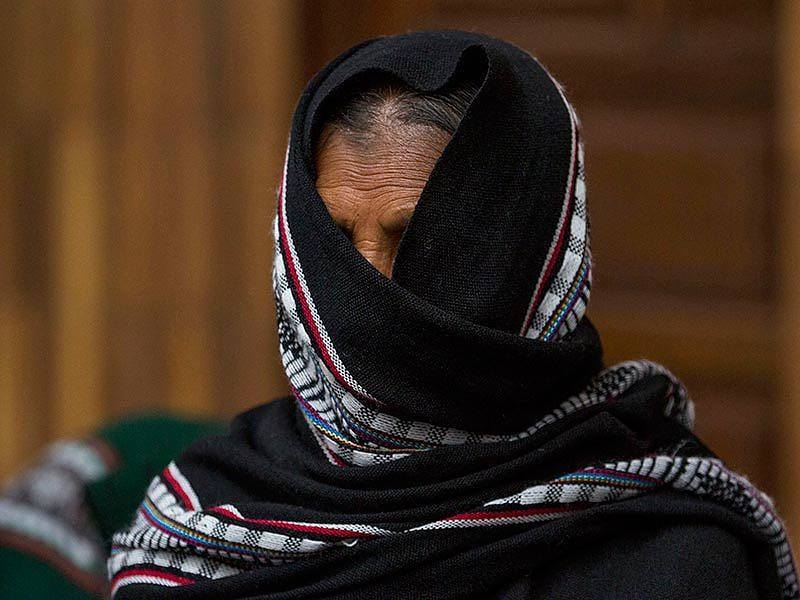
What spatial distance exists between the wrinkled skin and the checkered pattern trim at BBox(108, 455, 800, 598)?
38cm

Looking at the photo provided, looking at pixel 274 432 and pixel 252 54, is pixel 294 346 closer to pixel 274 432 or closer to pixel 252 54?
pixel 274 432

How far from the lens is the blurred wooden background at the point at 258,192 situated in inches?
166

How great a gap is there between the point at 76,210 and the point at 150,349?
2.14 feet

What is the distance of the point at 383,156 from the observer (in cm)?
190

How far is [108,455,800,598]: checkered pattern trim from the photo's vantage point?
179 cm

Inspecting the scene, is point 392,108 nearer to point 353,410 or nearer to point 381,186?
point 381,186

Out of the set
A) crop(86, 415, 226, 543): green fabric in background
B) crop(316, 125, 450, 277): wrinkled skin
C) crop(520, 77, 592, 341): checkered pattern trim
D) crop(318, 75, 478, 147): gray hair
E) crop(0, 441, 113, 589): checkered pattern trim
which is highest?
crop(318, 75, 478, 147): gray hair

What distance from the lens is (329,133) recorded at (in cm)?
198

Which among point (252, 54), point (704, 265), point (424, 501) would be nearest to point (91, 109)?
point (252, 54)

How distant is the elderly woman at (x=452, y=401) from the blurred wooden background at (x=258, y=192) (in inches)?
87.4

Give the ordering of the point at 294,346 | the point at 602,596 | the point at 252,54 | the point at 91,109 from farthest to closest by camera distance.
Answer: the point at 91,109, the point at 252,54, the point at 294,346, the point at 602,596

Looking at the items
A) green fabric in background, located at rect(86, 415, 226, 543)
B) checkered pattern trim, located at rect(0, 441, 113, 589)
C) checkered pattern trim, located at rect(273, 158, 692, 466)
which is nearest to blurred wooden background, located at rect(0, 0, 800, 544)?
green fabric in background, located at rect(86, 415, 226, 543)

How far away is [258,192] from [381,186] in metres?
3.00

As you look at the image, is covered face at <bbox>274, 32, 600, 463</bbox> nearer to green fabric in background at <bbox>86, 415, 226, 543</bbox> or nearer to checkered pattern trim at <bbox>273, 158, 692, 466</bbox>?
checkered pattern trim at <bbox>273, 158, 692, 466</bbox>
